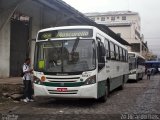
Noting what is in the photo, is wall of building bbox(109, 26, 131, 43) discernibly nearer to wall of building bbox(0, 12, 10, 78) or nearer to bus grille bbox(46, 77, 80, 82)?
wall of building bbox(0, 12, 10, 78)

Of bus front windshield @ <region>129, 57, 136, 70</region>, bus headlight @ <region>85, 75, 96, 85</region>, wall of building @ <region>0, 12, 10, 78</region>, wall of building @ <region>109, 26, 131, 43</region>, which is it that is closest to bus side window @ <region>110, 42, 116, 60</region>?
bus headlight @ <region>85, 75, 96, 85</region>

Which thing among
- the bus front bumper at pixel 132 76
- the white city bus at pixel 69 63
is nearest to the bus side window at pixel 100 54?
the white city bus at pixel 69 63

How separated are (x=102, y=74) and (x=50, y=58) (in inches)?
84.7

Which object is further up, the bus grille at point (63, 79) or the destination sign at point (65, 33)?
the destination sign at point (65, 33)

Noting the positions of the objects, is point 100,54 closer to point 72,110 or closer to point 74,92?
point 74,92

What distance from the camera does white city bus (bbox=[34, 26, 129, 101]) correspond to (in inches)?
514

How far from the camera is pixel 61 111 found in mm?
12180

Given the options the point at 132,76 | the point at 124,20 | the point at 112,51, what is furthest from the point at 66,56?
the point at 124,20

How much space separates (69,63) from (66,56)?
1.00 ft

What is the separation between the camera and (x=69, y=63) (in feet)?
43.8

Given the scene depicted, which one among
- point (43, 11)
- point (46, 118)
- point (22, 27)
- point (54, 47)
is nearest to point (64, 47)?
point (54, 47)

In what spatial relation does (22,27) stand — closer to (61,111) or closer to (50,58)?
(50,58)

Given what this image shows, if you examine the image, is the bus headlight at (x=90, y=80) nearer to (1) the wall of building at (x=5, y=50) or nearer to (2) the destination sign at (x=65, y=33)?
(2) the destination sign at (x=65, y=33)

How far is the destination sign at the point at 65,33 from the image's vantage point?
44.9ft
